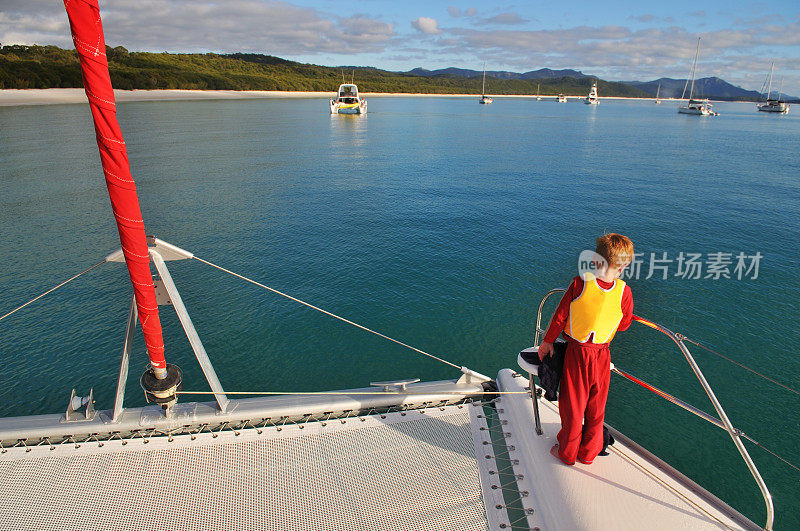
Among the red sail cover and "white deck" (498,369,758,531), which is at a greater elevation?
the red sail cover

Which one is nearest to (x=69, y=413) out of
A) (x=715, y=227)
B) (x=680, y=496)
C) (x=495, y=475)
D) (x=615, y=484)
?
(x=495, y=475)


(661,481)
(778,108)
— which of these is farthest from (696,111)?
(661,481)

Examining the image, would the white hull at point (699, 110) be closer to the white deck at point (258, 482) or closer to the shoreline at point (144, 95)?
the shoreline at point (144, 95)

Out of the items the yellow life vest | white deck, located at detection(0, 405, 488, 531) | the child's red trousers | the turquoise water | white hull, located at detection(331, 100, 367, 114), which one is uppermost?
white hull, located at detection(331, 100, 367, 114)

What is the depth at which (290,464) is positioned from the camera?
161 inches

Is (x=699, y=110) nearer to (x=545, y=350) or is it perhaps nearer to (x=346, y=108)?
(x=346, y=108)

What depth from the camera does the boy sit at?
133 inches

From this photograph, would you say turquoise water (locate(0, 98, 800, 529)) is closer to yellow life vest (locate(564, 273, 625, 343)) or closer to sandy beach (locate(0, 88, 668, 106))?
yellow life vest (locate(564, 273, 625, 343))

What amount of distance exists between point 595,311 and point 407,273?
10.6 m

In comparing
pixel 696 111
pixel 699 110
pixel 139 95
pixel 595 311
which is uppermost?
pixel 699 110

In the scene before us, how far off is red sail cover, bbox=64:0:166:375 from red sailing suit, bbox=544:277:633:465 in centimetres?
336

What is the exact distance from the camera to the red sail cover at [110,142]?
10.3 feet

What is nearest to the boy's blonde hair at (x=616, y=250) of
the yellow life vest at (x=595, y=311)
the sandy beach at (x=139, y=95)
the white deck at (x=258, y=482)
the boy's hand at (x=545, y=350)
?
the yellow life vest at (x=595, y=311)

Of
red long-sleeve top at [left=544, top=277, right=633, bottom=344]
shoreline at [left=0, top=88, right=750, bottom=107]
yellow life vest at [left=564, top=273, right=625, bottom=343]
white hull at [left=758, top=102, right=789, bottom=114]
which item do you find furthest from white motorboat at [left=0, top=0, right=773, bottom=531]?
white hull at [left=758, top=102, right=789, bottom=114]
